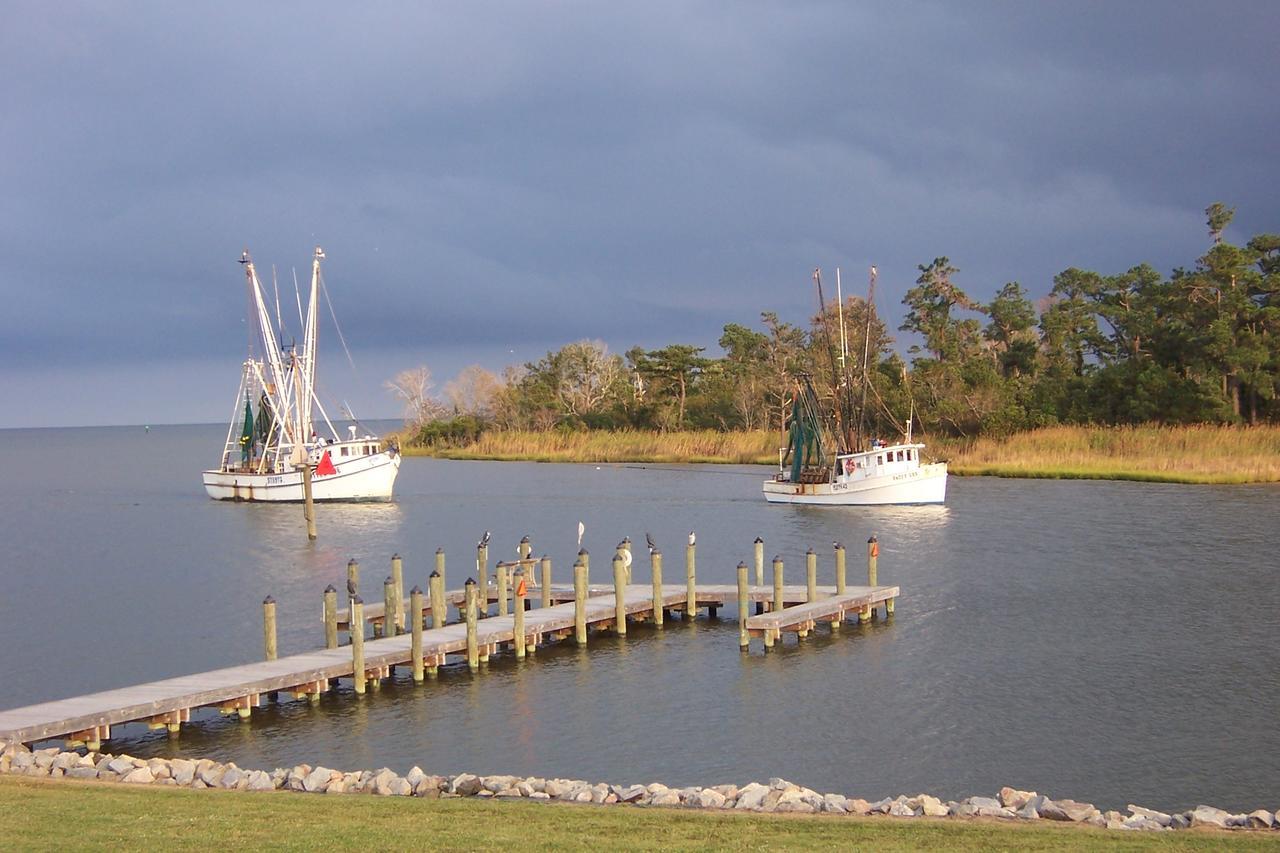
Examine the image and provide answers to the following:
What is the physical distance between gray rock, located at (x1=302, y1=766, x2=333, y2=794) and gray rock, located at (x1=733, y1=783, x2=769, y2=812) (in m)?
4.97

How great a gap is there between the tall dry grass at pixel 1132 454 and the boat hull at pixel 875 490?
37.9 ft

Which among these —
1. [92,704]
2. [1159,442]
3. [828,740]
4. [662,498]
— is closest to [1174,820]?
[828,740]

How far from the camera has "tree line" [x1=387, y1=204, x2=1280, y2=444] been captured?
260 ft

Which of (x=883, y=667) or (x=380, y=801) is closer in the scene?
(x=380, y=801)

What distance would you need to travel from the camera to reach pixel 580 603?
28.9 m

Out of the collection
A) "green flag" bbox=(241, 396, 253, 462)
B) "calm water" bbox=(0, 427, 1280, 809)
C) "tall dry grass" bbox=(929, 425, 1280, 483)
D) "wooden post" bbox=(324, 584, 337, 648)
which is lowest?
"calm water" bbox=(0, 427, 1280, 809)

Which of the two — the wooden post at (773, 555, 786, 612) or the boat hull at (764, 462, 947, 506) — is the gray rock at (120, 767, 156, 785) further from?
the boat hull at (764, 462, 947, 506)

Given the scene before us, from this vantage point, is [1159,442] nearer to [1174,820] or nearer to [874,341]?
[874,341]

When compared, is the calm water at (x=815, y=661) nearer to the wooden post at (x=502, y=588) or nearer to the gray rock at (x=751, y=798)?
the wooden post at (x=502, y=588)

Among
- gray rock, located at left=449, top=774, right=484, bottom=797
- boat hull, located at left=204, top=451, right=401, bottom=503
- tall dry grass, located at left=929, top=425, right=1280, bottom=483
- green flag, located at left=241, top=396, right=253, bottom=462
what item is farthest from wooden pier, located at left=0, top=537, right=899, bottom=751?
green flag, located at left=241, top=396, right=253, bottom=462

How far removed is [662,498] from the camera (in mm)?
68750

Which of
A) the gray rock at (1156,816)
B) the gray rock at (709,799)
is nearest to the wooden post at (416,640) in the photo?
the gray rock at (709,799)

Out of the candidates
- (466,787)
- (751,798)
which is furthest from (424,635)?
(751,798)

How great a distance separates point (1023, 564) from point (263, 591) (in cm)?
2283
